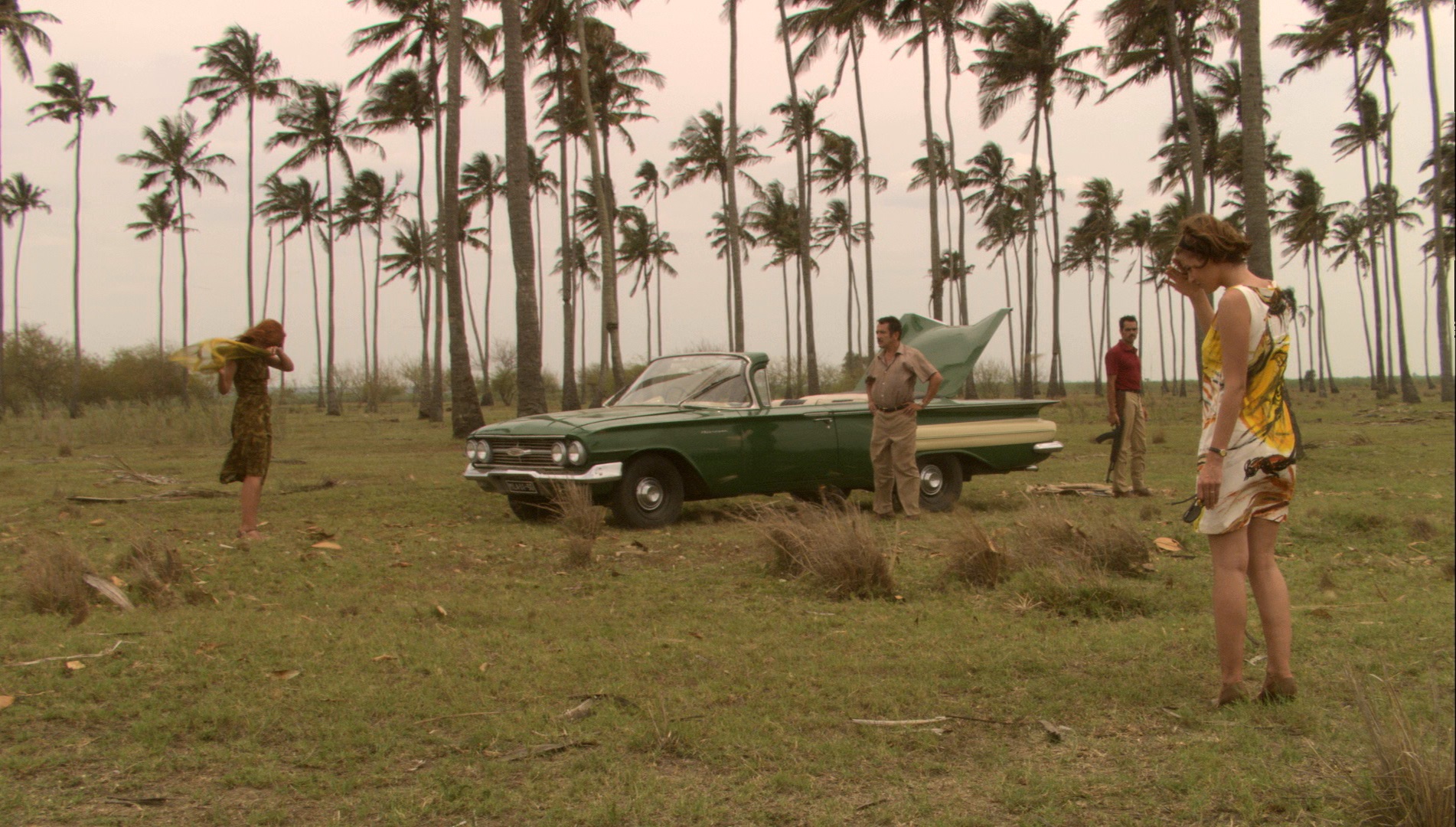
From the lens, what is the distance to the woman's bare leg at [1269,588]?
3748 mm

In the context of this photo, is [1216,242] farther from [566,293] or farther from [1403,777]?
[566,293]

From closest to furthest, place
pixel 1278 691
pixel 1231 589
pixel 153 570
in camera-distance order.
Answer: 1. pixel 1231 589
2. pixel 1278 691
3. pixel 153 570

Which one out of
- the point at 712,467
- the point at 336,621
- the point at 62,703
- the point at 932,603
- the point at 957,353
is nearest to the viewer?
→ the point at 62,703

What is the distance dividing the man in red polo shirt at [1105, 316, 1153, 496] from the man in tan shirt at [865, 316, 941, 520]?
256 centimetres

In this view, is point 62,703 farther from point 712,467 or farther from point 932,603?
point 712,467

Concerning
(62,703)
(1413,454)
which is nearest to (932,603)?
(62,703)

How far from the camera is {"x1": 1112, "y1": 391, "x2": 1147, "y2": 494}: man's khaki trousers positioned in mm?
10805

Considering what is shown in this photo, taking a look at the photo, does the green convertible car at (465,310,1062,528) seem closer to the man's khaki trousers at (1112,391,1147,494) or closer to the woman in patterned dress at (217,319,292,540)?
the man's khaki trousers at (1112,391,1147,494)

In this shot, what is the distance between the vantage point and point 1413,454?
1491 centimetres

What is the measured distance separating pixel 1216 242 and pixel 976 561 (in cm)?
292

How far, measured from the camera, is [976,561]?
6316mm

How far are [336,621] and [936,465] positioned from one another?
6.35 metres

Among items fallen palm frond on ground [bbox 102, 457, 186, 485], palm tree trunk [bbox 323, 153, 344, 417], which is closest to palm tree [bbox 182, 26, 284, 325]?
palm tree trunk [bbox 323, 153, 344, 417]

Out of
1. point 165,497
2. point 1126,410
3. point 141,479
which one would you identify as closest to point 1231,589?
point 1126,410
